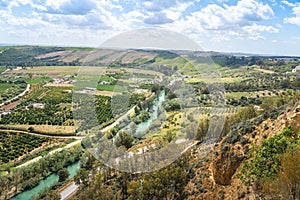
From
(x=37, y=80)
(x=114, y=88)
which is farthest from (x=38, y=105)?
(x=114, y=88)

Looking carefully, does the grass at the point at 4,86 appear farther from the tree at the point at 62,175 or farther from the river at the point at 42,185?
the tree at the point at 62,175

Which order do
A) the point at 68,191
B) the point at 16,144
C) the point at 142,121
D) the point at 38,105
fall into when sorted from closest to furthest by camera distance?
the point at 142,121 → the point at 68,191 → the point at 16,144 → the point at 38,105

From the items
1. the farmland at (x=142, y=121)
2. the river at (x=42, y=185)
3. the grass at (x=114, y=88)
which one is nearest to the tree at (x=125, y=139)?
the farmland at (x=142, y=121)

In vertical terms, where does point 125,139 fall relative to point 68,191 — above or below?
above

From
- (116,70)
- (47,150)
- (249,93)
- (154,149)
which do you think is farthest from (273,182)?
(249,93)

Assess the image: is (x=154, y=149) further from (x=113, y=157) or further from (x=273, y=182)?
(x=273, y=182)

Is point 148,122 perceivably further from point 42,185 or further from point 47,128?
Result: point 47,128
